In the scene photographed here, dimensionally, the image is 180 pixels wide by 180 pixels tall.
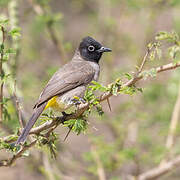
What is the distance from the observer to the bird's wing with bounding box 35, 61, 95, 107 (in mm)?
2837

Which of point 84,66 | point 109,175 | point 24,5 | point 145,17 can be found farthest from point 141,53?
point 24,5

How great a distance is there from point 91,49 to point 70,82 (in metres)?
0.71

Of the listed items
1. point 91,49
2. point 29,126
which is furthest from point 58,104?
point 91,49

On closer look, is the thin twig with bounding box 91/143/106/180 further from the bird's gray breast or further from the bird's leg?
the bird's leg

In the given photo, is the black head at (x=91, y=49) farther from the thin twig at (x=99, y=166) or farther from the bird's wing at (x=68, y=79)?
the thin twig at (x=99, y=166)

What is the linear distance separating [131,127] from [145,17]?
1.61m

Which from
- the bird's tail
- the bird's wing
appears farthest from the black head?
the bird's tail

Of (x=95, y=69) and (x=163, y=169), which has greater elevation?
(x=95, y=69)

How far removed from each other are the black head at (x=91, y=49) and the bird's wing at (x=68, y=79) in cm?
27

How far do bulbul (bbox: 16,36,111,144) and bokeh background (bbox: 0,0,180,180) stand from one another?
427 millimetres

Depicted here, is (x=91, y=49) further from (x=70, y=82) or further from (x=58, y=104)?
(x=58, y=104)

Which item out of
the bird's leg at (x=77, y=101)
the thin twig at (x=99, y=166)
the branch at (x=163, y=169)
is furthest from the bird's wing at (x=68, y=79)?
the branch at (x=163, y=169)

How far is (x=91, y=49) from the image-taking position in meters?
3.66

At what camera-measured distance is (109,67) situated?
17.4 feet
